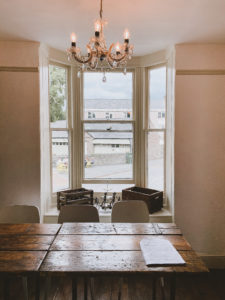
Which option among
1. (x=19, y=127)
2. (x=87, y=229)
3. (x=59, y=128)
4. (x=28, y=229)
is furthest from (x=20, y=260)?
(x=59, y=128)

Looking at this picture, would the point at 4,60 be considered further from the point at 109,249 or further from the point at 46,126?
the point at 109,249

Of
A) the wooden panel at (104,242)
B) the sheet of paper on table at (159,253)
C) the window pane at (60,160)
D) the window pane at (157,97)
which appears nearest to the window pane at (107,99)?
the window pane at (157,97)

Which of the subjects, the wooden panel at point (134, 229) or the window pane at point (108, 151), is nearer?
the wooden panel at point (134, 229)

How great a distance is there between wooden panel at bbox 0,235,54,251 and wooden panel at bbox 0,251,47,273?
0.23 feet

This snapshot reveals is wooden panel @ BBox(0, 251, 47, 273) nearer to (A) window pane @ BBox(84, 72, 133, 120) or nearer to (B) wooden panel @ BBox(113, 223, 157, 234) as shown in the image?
(B) wooden panel @ BBox(113, 223, 157, 234)

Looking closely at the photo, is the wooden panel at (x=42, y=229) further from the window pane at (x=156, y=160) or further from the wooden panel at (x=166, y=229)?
the window pane at (x=156, y=160)

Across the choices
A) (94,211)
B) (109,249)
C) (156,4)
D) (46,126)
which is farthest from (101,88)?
(109,249)

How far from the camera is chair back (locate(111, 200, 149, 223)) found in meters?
2.50

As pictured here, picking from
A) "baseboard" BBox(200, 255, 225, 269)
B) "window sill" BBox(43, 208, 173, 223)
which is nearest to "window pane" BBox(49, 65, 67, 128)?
"window sill" BBox(43, 208, 173, 223)

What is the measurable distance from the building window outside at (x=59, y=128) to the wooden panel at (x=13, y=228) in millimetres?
1274

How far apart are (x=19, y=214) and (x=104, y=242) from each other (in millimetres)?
1122

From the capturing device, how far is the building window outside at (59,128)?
3.42 m

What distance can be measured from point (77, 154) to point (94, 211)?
1.29 metres

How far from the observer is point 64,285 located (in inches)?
103
